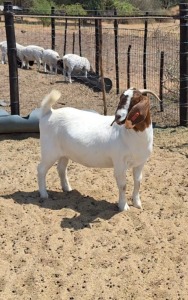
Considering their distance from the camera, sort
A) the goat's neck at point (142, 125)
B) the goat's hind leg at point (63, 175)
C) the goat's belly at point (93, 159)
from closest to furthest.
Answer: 1. the goat's neck at point (142, 125)
2. the goat's belly at point (93, 159)
3. the goat's hind leg at point (63, 175)

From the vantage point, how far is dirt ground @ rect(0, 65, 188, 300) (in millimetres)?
4242

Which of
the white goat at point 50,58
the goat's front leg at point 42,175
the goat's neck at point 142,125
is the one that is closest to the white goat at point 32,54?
the white goat at point 50,58

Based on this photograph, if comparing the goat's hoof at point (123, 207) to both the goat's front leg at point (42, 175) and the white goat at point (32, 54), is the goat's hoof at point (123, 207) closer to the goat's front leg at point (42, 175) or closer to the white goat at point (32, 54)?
the goat's front leg at point (42, 175)

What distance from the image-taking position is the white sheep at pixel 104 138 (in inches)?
195

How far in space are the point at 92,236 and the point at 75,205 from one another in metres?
0.78

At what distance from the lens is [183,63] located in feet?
29.0

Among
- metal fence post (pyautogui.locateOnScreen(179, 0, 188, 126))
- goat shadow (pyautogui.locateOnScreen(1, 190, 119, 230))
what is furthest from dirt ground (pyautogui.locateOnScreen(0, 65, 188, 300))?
metal fence post (pyautogui.locateOnScreen(179, 0, 188, 126))

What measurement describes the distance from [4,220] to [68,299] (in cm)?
150

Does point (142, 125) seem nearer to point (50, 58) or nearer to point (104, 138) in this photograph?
point (104, 138)

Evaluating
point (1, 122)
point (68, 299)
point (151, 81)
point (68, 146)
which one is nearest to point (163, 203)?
point (68, 146)

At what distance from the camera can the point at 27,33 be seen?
26016 mm

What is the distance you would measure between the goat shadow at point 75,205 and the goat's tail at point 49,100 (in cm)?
95

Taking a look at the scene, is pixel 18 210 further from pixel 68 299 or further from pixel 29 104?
pixel 29 104

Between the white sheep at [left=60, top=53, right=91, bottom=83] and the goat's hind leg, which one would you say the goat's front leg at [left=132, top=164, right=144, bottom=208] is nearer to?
the goat's hind leg
